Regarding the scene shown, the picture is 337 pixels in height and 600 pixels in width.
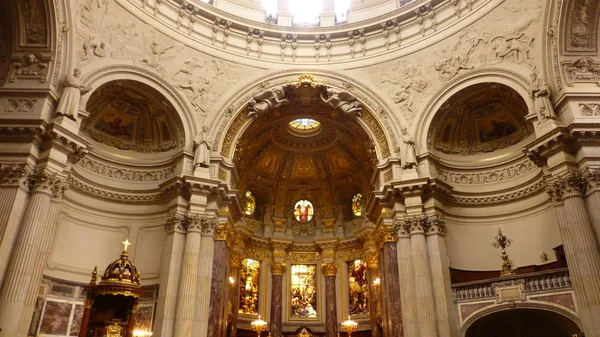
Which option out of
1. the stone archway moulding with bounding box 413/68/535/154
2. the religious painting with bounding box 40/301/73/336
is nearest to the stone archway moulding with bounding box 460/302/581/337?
the stone archway moulding with bounding box 413/68/535/154

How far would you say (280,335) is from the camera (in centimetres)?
2350

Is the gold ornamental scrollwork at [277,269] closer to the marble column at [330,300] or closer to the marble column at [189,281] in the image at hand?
the marble column at [330,300]

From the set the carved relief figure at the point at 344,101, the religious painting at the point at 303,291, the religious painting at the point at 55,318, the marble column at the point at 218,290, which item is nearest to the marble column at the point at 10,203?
the religious painting at the point at 55,318

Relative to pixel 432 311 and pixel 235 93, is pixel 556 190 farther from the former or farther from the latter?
pixel 235 93

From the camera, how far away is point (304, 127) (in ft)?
83.2

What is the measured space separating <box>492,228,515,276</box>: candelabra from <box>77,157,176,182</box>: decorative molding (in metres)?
13.0

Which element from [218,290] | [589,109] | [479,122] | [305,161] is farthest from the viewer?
[305,161]

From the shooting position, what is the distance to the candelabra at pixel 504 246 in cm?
1556

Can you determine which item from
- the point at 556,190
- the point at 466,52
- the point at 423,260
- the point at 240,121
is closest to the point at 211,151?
the point at 240,121

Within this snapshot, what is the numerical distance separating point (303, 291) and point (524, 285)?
12.9 meters

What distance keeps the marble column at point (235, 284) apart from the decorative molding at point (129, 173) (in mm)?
5249

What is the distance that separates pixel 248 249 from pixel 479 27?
15.8 m

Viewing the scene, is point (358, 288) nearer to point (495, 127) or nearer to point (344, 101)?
point (344, 101)

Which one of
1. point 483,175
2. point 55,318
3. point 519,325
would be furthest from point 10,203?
point 483,175
